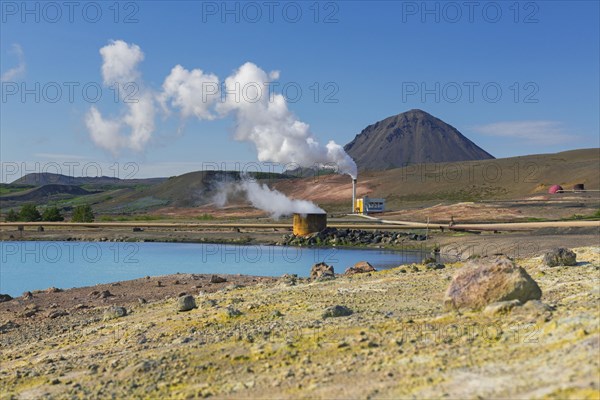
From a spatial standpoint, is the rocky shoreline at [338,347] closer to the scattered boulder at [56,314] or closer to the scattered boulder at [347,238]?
the scattered boulder at [56,314]

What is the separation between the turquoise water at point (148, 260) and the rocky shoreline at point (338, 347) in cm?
2080

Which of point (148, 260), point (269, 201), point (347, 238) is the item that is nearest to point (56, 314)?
point (148, 260)

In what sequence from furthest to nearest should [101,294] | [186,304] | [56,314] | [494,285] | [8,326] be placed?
[101,294] < [56,314] < [8,326] < [186,304] < [494,285]

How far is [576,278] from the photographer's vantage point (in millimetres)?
15344

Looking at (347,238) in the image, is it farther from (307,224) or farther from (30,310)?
(30,310)

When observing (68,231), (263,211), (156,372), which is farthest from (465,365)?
(263,211)

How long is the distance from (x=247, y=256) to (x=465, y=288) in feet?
136

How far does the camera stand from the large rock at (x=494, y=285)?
491 inches

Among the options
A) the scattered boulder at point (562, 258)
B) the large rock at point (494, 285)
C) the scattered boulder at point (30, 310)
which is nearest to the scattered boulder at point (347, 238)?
the scattered boulder at point (30, 310)

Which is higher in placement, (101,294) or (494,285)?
(494,285)

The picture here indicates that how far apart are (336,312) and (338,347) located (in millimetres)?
2585

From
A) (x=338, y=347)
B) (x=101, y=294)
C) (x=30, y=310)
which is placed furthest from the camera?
(x=101, y=294)

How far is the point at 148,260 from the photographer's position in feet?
170

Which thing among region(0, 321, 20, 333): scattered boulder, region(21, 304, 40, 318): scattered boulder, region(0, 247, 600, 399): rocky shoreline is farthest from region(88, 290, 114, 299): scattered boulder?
region(0, 247, 600, 399): rocky shoreline
